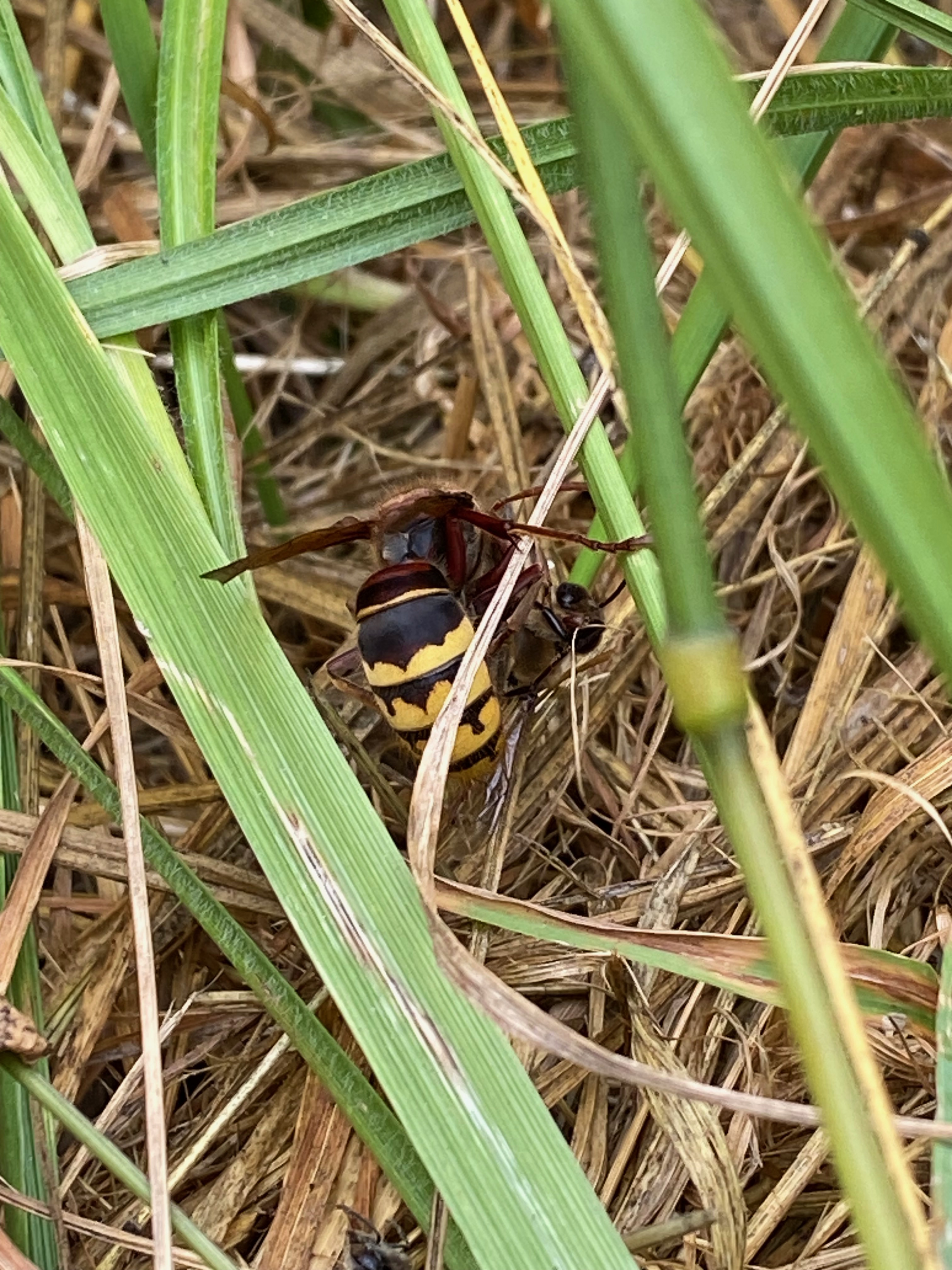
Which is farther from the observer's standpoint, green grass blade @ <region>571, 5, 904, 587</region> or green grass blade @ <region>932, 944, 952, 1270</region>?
green grass blade @ <region>571, 5, 904, 587</region>

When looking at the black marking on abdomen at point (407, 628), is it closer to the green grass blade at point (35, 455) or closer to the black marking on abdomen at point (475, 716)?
the black marking on abdomen at point (475, 716)

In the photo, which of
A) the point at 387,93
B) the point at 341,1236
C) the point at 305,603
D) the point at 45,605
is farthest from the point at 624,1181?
the point at 387,93

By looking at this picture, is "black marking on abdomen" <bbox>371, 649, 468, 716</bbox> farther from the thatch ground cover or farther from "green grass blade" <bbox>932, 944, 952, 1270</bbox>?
"green grass blade" <bbox>932, 944, 952, 1270</bbox>

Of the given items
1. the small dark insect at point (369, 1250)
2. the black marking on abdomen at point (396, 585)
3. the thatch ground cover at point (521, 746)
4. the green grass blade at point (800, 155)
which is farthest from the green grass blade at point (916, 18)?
the small dark insect at point (369, 1250)

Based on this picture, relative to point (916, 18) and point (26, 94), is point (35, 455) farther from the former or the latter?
point (916, 18)

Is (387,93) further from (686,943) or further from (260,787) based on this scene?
(686,943)

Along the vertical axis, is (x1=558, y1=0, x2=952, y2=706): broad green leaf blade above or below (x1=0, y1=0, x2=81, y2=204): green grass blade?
below

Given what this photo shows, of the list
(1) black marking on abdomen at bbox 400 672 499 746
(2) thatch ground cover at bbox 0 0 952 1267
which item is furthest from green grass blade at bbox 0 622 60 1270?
(1) black marking on abdomen at bbox 400 672 499 746

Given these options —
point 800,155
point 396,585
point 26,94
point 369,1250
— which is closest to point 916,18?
point 800,155
